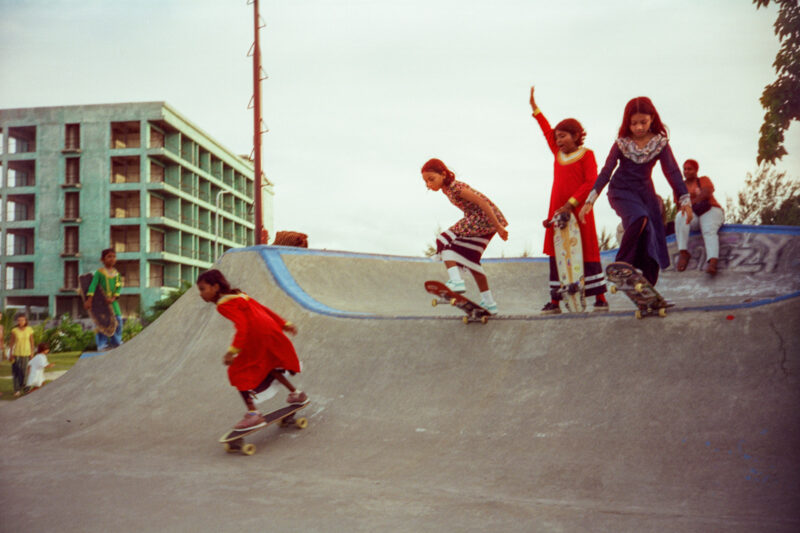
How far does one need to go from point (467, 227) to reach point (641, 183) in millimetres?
1586

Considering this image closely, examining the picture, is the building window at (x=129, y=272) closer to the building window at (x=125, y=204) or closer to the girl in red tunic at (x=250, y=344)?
the building window at (x=125, y=204)

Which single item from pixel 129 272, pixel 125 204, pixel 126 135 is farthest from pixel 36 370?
pixel 126 135

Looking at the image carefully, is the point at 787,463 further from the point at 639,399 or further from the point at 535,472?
the point at 535,472

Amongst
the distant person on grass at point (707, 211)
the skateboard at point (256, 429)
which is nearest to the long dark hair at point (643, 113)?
the skateboard at point (256, 429)

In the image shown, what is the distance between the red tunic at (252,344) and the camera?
466 cm

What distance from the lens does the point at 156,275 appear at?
43.2 meters

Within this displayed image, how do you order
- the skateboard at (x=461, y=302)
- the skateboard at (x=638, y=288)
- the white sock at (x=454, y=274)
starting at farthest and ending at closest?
the white sock at (x=454, y=274), the skateboard at (x=461, y=302), the skateboard at (x=638, y=288)

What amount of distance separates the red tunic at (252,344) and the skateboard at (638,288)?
8.62 ft

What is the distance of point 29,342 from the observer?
10109mm

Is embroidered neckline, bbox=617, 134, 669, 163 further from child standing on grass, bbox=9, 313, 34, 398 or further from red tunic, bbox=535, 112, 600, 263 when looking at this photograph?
child standing on grass, bbox=9, 313, 34, 398

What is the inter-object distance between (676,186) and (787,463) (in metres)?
A: 2.43

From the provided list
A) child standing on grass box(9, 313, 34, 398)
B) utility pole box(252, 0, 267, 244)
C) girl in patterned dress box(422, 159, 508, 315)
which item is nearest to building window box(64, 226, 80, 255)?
utility pole box(252, 0, 267, 244)

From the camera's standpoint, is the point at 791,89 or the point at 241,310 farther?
the point at 241,310

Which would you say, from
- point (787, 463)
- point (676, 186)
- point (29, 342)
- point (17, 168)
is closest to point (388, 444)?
point (787, 463)
